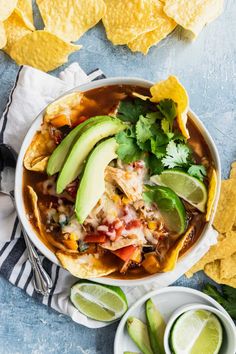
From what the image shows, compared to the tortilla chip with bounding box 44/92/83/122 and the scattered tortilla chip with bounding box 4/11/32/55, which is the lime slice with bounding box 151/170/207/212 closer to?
the tortilla chip with bounding box 44/92/83/122

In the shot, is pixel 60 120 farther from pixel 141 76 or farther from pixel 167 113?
pixel 141 76

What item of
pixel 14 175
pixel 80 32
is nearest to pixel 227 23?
pixel 80 32

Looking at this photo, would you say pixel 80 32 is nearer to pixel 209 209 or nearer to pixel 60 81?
pixel 60 81

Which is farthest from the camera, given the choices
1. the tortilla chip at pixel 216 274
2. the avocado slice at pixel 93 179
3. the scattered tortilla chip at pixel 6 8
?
A: the tortilla chip at pixel 216 274

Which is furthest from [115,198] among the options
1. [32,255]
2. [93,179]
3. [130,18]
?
[130,18]

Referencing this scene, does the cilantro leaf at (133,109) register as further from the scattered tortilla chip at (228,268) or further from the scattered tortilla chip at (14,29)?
the scattered tortilla chip at (228,268)

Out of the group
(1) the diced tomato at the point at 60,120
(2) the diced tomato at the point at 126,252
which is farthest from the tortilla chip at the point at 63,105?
(2) the diced tomato at the point at 126,252
